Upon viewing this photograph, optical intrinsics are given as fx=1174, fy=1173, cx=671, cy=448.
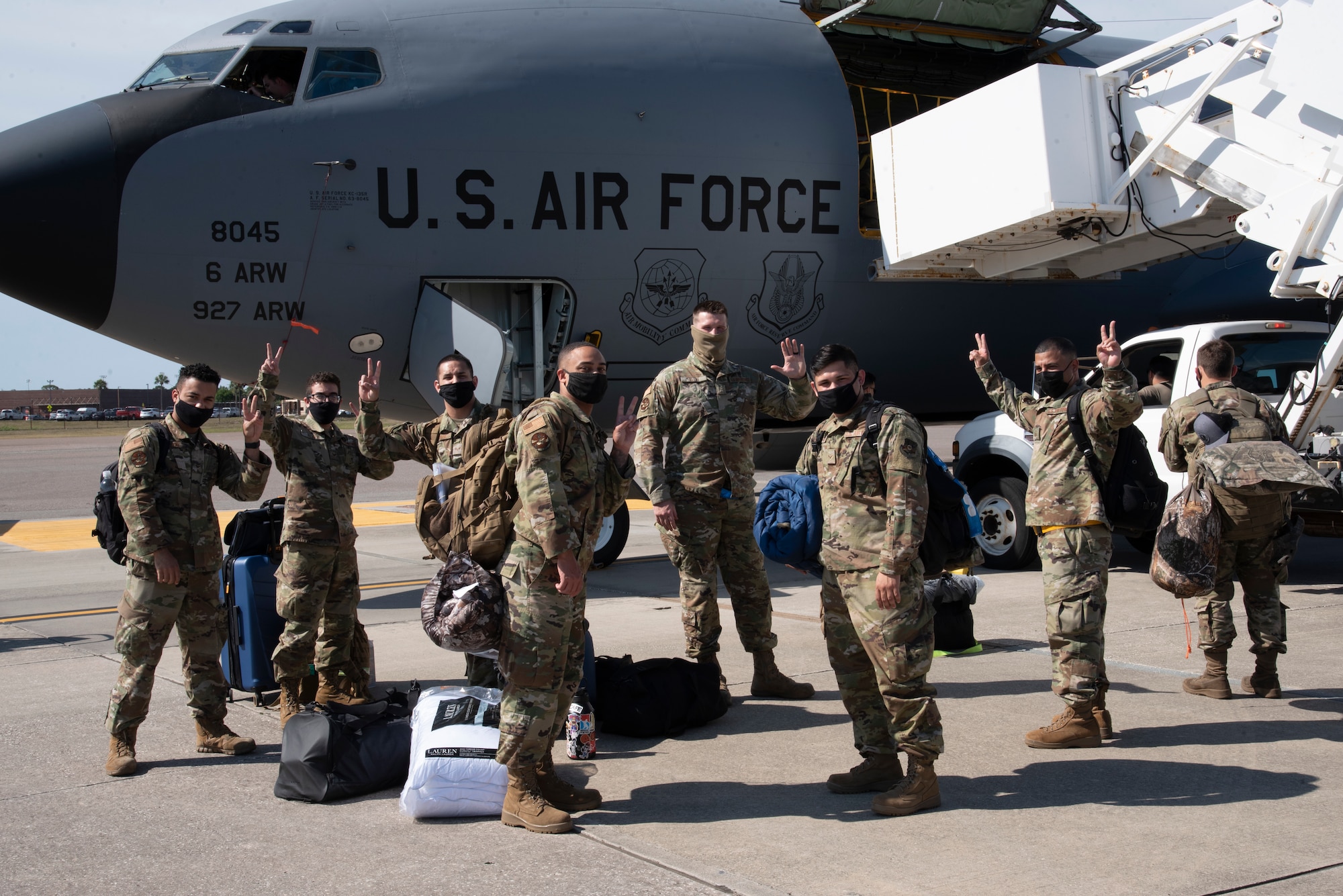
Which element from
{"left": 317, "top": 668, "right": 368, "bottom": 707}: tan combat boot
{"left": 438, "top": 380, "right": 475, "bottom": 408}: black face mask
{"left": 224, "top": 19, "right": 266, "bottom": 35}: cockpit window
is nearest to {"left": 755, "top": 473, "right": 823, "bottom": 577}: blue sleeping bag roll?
{"left": 438, "top": 380, "right": 475, "bottom": 408}: black face mask

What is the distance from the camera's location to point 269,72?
989 cm

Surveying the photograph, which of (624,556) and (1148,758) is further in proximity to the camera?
(624,556)

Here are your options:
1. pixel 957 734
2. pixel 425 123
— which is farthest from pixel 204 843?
pixel 425 123

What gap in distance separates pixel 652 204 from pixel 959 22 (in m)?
4.11

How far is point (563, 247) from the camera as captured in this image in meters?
10.3

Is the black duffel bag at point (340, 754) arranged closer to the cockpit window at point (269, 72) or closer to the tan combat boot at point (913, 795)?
the tan combat boot at point (913, 795)

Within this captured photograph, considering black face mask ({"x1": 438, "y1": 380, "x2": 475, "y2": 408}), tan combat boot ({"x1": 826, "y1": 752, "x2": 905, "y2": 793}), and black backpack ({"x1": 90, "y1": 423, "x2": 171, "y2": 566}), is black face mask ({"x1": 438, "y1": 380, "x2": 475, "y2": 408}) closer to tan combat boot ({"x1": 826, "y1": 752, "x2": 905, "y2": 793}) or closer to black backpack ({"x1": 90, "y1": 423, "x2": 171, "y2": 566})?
black backpack ({"x1": 90, "y1": 423, "x2": 171, "y2": 566})

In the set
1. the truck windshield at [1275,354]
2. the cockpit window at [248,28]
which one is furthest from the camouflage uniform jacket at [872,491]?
the cockpit window at [248,28]

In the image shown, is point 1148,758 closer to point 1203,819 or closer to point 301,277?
point 1203,819

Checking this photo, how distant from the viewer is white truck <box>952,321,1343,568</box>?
8.47m

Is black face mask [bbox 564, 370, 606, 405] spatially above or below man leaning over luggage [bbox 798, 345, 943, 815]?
above

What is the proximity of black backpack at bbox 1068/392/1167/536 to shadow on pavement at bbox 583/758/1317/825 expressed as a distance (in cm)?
111

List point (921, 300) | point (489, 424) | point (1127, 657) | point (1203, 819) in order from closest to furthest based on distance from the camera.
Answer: point (1203, 819) < point (489, 424) < point (1127, 657) < point (921, 300)

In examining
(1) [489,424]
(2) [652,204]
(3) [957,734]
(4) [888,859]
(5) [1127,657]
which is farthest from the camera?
(2) [652,204]
